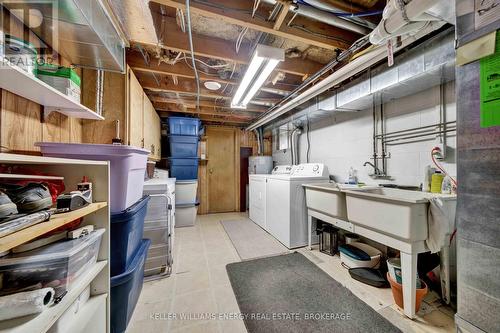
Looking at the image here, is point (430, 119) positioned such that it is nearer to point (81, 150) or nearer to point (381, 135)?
point (381, 135)

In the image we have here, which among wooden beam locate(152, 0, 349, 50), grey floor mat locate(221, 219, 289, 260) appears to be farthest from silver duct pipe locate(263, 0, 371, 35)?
grey floor mat locate(221, 219, 289, 260)

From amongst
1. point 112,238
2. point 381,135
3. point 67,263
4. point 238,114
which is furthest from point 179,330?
point 238,114

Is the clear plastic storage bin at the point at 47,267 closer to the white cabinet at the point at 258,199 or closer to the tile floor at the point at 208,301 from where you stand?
the tile floor at the point at 208,301

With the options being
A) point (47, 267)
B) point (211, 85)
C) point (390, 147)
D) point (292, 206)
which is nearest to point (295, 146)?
point (292, 206)

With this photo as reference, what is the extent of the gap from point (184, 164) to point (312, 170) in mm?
2456

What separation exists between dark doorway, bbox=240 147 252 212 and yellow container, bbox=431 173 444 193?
12.4ft

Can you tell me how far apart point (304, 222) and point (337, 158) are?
1.09m

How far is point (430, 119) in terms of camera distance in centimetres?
176

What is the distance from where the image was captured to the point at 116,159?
3.87 feet

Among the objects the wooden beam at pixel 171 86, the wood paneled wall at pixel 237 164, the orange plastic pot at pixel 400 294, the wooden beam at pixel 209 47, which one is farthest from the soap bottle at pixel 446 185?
the wood paneled wall at pixel 237 164

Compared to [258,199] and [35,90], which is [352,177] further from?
[35,90]

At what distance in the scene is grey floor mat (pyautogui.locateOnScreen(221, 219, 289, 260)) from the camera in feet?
8.11

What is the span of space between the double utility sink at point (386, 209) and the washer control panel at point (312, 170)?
0.61 meters

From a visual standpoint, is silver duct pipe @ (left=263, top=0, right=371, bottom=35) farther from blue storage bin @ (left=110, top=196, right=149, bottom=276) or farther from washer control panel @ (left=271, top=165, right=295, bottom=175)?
→ washer control panel @ (left=271, top=165, right=295, bottom=175)
